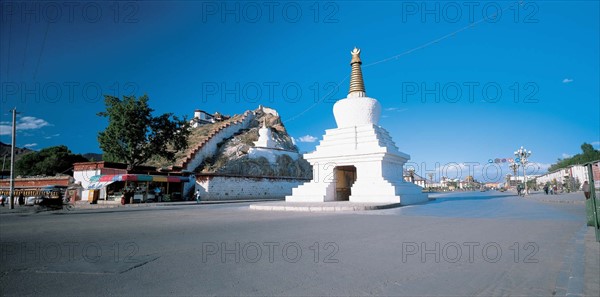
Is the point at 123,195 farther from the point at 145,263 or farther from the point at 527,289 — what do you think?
the point at 527,289

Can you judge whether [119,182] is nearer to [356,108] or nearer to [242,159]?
[242,159]

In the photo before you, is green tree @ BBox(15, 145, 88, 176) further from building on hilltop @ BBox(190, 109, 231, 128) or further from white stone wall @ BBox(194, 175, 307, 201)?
white stone wall @ BBox(194, 175, 307, 201)

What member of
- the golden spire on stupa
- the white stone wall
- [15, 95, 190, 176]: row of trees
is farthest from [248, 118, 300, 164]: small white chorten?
the golden spire on stupa

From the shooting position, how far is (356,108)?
2411cm

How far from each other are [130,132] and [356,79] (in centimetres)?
2015

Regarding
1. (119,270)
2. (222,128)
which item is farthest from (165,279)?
(222,128)

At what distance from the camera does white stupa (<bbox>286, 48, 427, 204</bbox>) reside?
20641 mm

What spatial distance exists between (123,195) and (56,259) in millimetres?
21935

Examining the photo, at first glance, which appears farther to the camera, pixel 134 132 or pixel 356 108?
pixel 134 132

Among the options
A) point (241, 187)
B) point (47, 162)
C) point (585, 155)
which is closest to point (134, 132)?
point (241, 187)

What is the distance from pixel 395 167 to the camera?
75.9ft

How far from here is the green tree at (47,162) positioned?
4844cm

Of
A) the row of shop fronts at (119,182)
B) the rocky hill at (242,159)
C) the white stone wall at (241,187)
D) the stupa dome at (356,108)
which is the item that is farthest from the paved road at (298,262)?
the rocky hill at (242,159)

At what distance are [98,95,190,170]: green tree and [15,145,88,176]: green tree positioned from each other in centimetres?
2492
